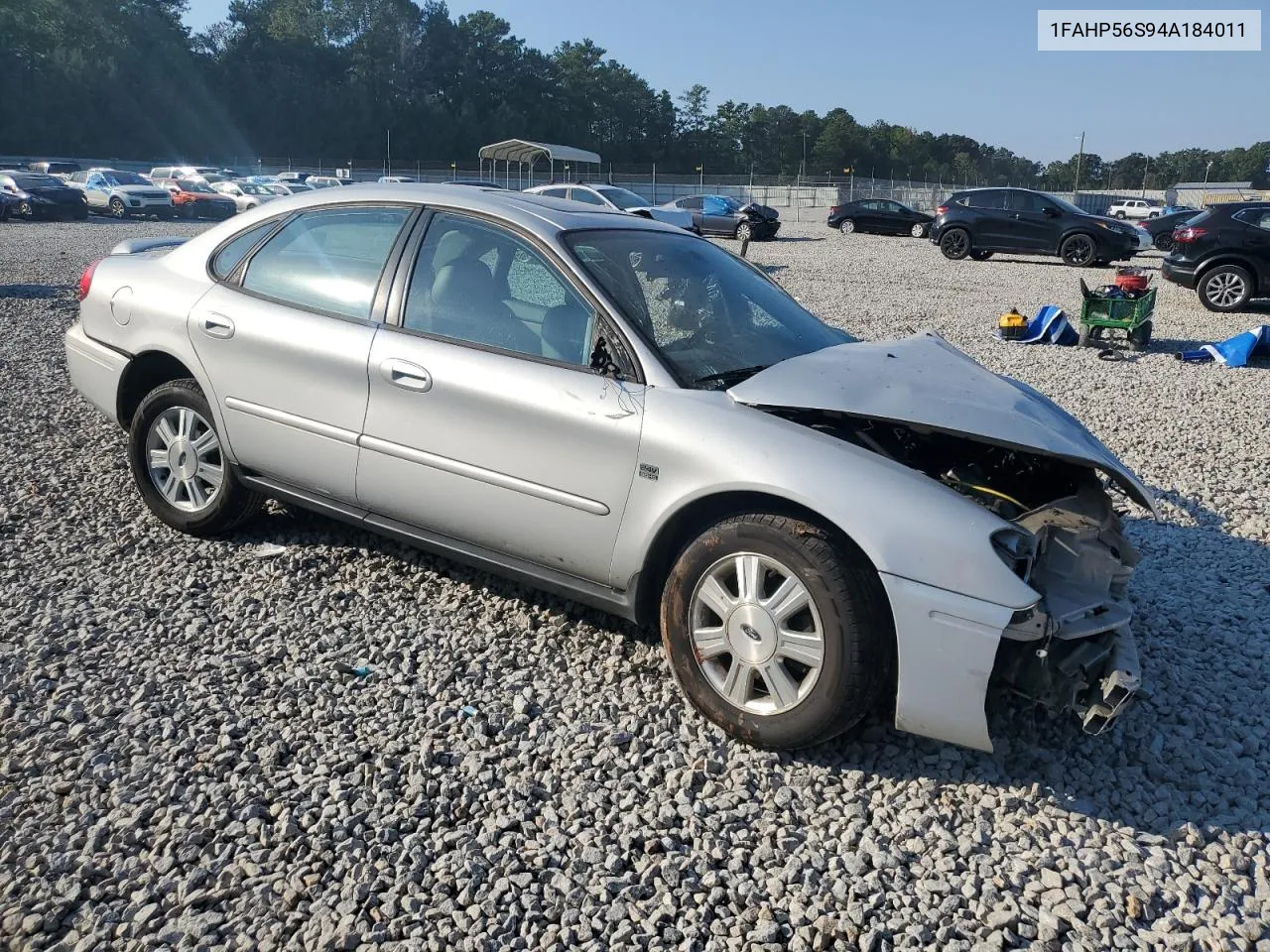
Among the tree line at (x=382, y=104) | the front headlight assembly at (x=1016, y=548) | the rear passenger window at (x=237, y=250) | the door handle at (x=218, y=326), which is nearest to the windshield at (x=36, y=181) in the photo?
the rear passenger window at (x=237, y=250)

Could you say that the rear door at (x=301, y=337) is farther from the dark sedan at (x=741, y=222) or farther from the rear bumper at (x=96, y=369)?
the dark sedan at (x=741, y=222)

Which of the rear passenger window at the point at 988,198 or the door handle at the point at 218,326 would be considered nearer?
the door handle at the point at 218,326

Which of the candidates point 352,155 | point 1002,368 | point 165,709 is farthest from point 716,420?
point 352,155

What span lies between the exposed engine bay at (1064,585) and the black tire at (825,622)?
36cm

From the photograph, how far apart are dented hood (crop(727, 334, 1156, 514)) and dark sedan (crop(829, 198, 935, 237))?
97.0ft

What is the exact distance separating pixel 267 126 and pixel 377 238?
3565 inches

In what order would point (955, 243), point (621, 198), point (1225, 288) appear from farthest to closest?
point (621, 198)
point (955, 243)
point (1225, 288)

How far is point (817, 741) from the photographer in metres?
2.93

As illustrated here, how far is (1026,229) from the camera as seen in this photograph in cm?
2177

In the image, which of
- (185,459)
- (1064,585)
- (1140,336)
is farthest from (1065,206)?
(185,459)

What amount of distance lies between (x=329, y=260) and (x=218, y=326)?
0.59 meters

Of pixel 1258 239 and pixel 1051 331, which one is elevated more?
pixel 1258 239

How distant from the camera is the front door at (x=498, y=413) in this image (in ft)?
10.7

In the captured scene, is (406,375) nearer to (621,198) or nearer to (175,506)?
(175,506)
